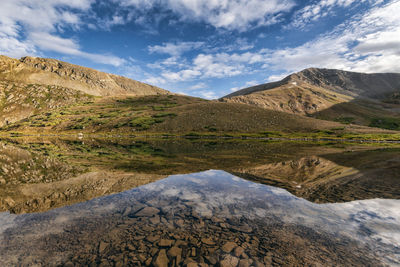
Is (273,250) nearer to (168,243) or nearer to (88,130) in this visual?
(168,243)

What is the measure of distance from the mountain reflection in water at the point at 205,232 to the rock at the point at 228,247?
0.14 feet

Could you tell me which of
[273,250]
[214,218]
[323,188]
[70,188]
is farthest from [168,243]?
[323,188]

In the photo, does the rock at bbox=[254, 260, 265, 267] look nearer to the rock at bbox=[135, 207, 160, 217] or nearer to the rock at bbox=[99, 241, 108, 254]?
the rock at bbox=[99, 241, 108, 254]

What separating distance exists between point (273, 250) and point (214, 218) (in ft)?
12.3

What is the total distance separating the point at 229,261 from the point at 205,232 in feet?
7.33

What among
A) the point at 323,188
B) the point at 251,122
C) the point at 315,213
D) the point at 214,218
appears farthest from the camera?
the point at 251,122

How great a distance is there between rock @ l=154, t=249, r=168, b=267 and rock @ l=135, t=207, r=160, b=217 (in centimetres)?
362

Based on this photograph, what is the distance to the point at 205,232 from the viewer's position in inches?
382

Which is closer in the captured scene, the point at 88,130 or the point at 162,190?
the point at 162,190

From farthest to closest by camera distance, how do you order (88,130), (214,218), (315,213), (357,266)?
(88,130) < (315,213) < (214,218) < (357,266)

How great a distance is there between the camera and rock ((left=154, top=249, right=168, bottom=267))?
294 inches

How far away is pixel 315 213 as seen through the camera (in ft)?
39.4

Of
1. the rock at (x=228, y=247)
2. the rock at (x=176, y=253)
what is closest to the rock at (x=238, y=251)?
the rock at (x=228, y=247)

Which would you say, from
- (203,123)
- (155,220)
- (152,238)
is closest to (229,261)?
(152,238)
